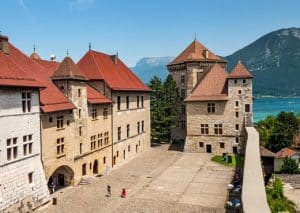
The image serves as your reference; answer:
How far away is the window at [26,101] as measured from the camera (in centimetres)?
2764

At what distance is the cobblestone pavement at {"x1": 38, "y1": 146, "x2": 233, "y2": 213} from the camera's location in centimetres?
2870

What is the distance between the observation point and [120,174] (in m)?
40.2

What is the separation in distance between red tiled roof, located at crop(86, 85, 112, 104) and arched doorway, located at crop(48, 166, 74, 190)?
7.78 meters

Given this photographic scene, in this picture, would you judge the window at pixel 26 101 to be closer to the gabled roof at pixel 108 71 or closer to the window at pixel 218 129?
the gabled roof at pixel 108 71

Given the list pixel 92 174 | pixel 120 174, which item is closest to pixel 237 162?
→ pixel 120 174

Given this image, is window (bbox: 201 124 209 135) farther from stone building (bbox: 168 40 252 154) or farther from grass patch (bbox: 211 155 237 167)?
grass patch (bbox: 211 155 237 167)

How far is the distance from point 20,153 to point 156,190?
1312 cm

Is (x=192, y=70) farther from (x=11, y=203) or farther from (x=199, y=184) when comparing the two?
(x=11, y=203)

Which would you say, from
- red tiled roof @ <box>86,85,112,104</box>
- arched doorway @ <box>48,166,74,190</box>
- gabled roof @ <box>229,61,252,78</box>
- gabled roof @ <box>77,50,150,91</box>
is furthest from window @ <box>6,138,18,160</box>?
gabled roof @ <box>229,61,252,78</box>

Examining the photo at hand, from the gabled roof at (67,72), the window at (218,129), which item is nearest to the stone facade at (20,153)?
the gabled roof at (67,72)

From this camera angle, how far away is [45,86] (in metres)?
31.0

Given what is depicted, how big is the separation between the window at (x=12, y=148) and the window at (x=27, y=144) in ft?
3.41

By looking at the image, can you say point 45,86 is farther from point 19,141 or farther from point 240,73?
point 240,73

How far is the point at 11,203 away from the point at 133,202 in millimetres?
9755
